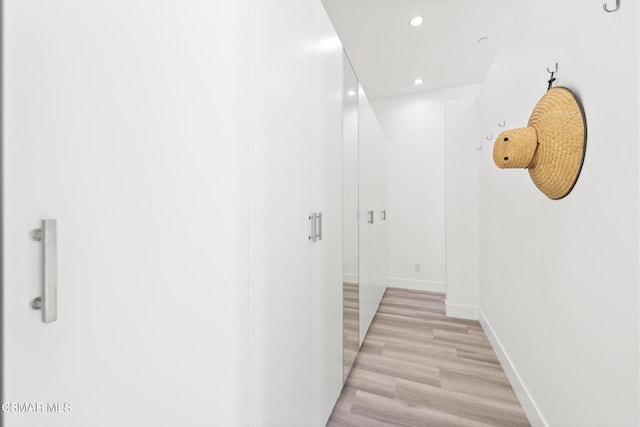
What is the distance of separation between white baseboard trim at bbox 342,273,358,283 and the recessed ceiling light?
7.58 ft

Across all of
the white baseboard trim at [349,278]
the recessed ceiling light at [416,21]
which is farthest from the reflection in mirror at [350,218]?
the recessed ceiling light at [416,21]

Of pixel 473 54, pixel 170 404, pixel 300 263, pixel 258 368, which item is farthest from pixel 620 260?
pixel 473 54

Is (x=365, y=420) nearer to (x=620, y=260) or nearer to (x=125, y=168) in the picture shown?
(x=620, y=260)

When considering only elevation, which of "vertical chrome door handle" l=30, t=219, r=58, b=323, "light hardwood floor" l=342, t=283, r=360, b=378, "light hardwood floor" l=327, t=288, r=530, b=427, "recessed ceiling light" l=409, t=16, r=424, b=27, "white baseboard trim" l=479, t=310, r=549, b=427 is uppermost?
"recessed ceiling light" l=409, t=16, r=424, b=27

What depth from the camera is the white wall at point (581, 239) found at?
0.85 metres

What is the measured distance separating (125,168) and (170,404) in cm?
49

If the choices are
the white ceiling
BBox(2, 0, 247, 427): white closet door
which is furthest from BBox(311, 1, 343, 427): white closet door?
the white ceiling

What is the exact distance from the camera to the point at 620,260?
0.88 metres

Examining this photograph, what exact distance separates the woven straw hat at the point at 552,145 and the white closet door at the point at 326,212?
861 millimetres

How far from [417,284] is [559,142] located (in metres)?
3.18

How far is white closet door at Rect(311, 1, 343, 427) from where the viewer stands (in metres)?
1.29

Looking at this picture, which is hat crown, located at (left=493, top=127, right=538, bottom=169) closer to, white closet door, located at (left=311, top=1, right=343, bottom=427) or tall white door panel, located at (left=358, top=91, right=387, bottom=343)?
white closet door, located at (left=311, top=1, right=343, bottom=427)

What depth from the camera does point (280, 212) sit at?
38.8 inches

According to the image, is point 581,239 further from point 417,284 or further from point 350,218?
point 417,284
